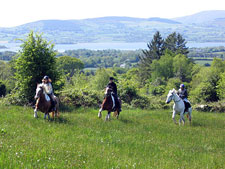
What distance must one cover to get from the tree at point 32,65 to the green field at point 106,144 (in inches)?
112

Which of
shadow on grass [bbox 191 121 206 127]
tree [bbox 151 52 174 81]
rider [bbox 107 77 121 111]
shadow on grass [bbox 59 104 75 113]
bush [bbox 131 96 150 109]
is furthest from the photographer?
tree [bbox 151 52 174 81]

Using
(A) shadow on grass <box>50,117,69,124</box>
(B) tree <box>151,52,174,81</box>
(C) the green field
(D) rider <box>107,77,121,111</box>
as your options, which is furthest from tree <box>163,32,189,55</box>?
(A) shadow on grass <box>50,117,69,124</box>

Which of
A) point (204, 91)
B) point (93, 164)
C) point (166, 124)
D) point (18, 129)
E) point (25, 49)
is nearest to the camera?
point (93, 164)

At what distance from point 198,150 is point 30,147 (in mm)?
7150

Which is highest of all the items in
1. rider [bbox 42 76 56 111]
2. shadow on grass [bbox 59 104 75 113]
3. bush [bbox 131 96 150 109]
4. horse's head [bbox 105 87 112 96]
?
rider [bbox 42 76 56 111]

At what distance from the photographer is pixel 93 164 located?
25.1 ft

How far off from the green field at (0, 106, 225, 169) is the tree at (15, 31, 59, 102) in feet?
9.32

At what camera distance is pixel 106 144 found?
35.8 feet

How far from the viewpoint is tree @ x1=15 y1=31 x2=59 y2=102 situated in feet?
65.9

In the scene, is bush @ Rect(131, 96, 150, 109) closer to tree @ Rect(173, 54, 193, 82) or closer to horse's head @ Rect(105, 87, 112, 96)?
horse's head @ Rect(105, 87, 112, 96)

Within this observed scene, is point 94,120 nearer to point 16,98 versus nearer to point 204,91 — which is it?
point 16,98

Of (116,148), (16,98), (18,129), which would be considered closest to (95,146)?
(116,148)

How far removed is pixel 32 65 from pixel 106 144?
11388 mm

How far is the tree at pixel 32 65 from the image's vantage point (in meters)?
20.1
